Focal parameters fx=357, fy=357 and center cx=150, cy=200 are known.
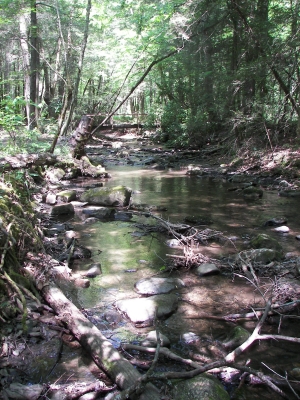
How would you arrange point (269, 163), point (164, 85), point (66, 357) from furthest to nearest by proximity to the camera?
point (164, 85) < point (269, 163) < point (66, 357)

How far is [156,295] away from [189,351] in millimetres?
1073

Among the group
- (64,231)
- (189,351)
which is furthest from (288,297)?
(64,231)

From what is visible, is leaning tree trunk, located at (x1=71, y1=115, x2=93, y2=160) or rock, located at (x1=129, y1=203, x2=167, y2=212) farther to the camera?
leaning tree trunk, located at (x1=71, y1=115, x2=93, y2=160)

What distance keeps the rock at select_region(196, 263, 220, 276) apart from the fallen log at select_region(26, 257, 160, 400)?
211 cm

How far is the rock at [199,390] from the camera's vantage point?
2.58m

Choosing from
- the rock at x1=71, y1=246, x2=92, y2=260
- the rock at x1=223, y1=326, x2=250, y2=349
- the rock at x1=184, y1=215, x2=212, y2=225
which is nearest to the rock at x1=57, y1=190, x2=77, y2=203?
the rock at x1=184, y1=215, x2=212, y2=225

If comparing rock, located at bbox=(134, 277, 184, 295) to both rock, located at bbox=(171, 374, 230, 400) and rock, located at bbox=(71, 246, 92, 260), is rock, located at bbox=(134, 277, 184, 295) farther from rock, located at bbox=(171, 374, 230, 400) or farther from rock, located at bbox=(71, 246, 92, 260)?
rock, located at bbox=(171, 374, 230, 400)

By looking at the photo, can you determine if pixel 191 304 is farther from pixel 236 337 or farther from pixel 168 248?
pixel 168 248

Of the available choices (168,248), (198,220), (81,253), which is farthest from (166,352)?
(198,220)

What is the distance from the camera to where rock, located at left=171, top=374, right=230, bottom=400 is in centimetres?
258

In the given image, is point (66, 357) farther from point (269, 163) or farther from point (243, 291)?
point (269, 163)

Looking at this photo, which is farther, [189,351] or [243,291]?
[243,291]

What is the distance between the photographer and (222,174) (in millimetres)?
14031

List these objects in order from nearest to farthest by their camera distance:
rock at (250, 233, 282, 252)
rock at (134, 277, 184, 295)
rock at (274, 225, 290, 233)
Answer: rock at (134, 277, 184, 295) → rock at (250, 233, 282, 252) → rock at (274, 225, 290, 233)
